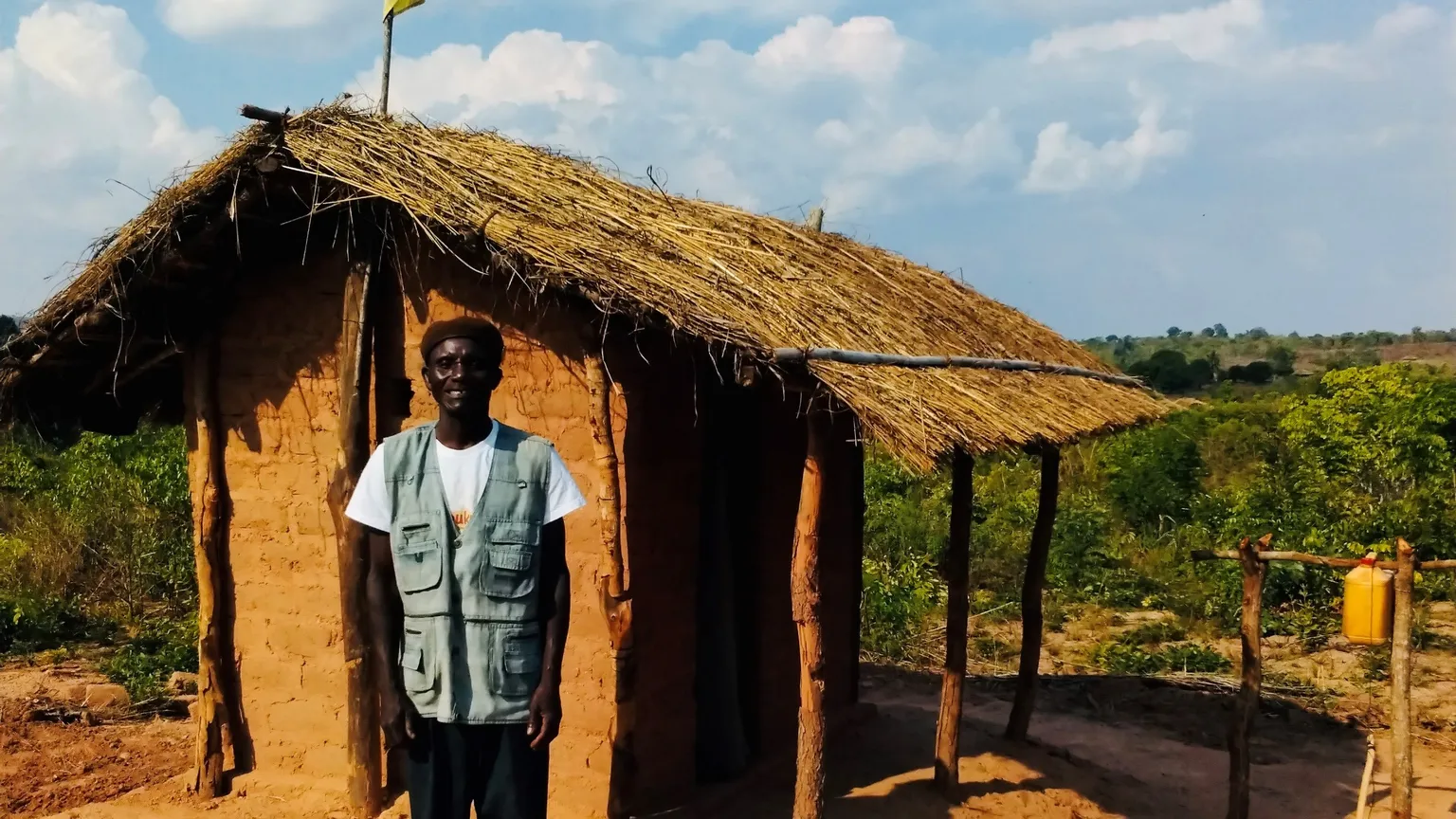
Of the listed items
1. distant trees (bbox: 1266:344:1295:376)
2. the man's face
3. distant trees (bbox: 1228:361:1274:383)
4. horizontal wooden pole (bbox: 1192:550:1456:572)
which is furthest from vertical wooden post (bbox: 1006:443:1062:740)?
distant trees (bbox: 1266:344:1295:376)

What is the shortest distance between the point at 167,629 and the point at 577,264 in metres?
7.28

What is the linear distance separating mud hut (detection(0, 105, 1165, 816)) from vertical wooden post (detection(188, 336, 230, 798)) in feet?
0.04

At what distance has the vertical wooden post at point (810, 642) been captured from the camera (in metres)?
4.77

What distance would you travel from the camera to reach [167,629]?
32.9 feet

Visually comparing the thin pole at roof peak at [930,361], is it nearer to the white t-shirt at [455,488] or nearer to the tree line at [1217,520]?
the white t-shirt at [455,488]

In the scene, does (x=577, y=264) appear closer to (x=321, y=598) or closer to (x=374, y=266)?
(x=374, y=266)

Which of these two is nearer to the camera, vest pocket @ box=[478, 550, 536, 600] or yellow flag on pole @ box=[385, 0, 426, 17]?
vest pocket @ box=[478, 550, 536, 600]

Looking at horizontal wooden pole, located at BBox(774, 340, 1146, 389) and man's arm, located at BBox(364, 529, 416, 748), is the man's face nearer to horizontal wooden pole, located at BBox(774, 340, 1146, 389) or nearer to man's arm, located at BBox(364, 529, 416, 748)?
man's arm, located at BBox(364, 529, 416, 748)

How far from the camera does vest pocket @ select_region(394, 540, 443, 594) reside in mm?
3289

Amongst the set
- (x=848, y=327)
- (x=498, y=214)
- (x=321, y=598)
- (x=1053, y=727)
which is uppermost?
(x=498, y=214)

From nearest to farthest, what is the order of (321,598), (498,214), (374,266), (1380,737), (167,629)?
(498,214) → (374,266) → (321,598) → (1380,737) → (167,629)

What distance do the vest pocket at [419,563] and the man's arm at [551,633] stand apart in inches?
11.6

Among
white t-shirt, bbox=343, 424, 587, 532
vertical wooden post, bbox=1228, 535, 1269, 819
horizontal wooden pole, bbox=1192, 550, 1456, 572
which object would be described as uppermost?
white t-shirt, bbox=343, 424, 587, 532

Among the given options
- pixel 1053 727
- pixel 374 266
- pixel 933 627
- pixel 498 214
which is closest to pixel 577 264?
pixel 498 214
